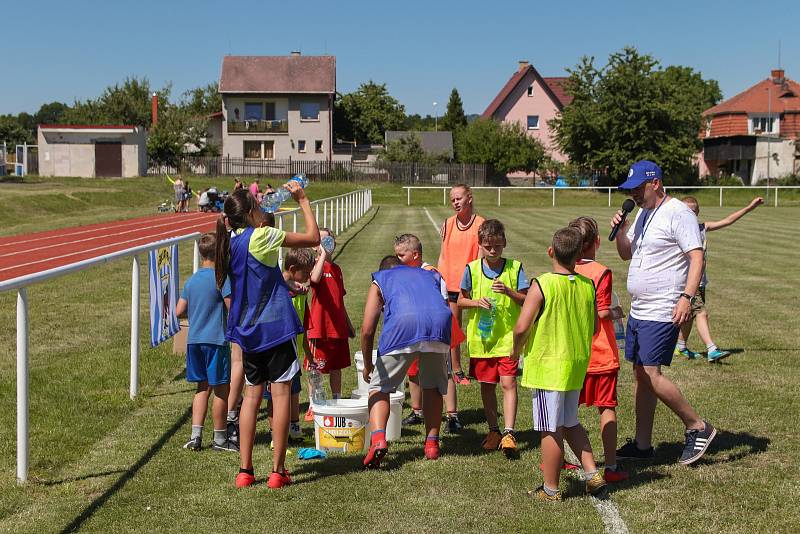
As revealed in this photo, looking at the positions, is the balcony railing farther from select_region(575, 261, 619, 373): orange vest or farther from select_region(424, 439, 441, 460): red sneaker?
select_region(575, 261, 619, 373): orange vest

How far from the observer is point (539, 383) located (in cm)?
550

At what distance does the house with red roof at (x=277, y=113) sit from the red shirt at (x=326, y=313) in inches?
2817

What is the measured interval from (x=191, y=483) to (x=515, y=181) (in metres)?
73.8

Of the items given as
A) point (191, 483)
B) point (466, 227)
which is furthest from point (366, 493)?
point (466, 227)

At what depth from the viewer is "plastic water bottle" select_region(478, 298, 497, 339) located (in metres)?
6.62

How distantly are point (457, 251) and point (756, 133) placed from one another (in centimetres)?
7797

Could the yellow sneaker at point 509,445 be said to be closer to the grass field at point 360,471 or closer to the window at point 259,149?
the grass field at point 360,471

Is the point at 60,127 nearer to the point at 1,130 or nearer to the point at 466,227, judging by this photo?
the point at 1,130

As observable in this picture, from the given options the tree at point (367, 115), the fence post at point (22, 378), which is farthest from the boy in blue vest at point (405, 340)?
the tree at point (367, 115)

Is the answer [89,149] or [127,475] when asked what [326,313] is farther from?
[89,149]

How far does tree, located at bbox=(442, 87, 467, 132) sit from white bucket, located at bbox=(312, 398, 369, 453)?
11183 centimetres

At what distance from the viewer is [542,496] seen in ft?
18.2

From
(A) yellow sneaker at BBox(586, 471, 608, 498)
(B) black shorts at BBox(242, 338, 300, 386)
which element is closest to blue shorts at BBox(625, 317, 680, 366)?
(A) yellow sneaker at BBox(586, 471, 608, 498)

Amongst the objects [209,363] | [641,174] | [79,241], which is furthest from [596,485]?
[79,241]
